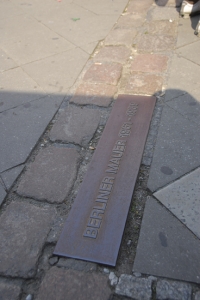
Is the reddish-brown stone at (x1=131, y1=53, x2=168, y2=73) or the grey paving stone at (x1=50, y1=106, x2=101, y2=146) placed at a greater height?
the grey paving stone at (x1=50, y1=106, x2=101, y2=146)

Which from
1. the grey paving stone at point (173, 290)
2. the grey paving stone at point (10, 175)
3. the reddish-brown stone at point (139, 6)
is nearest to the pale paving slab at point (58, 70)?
the grey paving stone at point (10, 175)

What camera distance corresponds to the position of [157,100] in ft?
8.16

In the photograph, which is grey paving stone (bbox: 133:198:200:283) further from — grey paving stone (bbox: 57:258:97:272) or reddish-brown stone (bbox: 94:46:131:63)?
reddish-brown stone (bbox: 94:46:131:63)

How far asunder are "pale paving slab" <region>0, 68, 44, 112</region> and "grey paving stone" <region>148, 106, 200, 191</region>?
121cm

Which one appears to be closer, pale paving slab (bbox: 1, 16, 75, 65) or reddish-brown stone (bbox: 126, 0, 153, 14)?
pale paving slab (bbox: 1, 16, 75, 65)

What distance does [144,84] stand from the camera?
2.68 meters

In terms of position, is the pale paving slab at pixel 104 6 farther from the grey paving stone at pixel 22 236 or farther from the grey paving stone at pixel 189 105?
the grey paving stone at pixel 22 236

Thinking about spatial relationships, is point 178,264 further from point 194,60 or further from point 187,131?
point 194,60

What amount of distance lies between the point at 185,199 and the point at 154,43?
2.23 m

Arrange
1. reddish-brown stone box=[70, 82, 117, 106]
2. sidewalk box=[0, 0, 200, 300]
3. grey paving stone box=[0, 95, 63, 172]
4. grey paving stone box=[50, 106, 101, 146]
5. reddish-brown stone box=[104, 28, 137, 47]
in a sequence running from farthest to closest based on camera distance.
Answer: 1. reddish-brown stone box=[104, 28, 137, 47]
2. reddish-brown stone box=[70, 82, 117, 106]
3. grey paving stone box=[50, 106, 101, 146]
4. grey paving stone box=[0, 95, 63, 172]
5. sidewalk box=[0, 0, 200, 300]

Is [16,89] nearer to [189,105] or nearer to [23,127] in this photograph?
[23,127]

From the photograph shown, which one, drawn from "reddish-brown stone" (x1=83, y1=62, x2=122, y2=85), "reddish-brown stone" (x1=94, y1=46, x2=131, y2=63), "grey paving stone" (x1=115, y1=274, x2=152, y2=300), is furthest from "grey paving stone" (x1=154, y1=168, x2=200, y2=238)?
"reddish-brown stone" (x1=94, y1=46, x2=131, y2=63)

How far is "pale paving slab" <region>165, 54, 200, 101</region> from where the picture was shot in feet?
8.34

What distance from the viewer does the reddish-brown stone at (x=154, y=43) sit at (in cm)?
321
